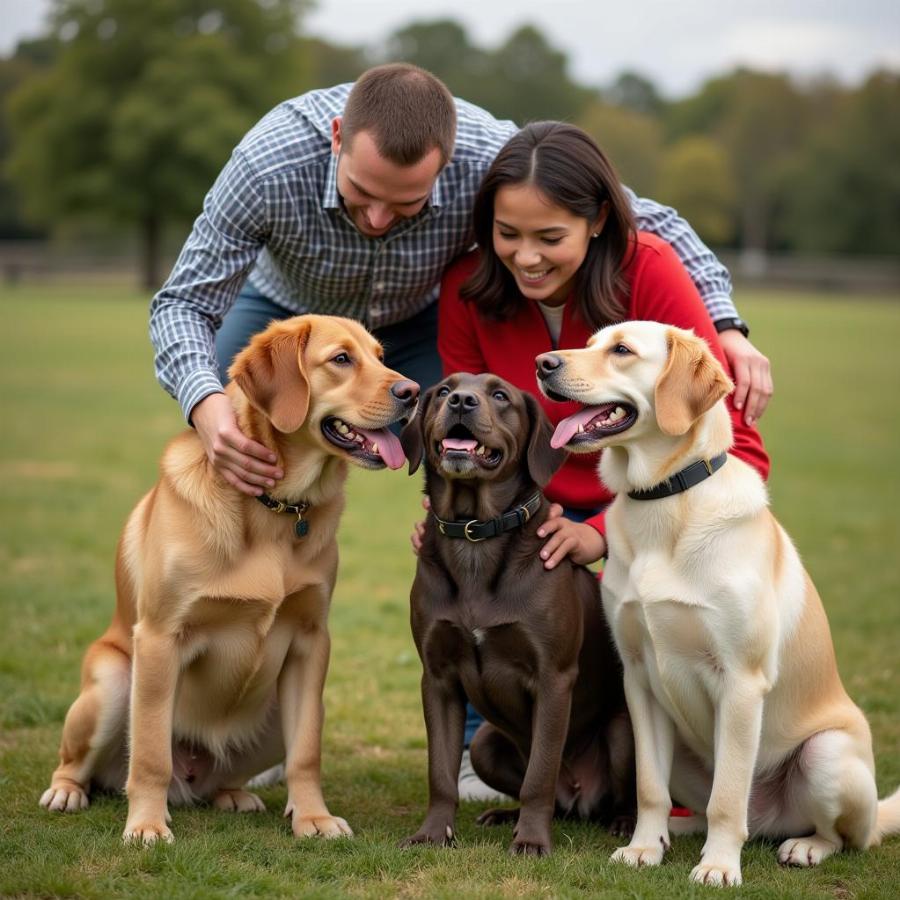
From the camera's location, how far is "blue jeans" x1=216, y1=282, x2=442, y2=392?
556 cm

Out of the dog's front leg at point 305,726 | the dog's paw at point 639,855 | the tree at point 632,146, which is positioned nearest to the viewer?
the dog's paw at point 639,855

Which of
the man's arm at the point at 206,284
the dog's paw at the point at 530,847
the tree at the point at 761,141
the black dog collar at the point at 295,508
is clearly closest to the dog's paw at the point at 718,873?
the dog's paw at the point at 530,847

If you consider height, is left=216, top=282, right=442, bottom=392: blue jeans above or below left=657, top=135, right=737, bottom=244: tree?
below

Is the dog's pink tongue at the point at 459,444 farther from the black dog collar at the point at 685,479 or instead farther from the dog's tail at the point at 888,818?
the dog's tail at the point at 888,818

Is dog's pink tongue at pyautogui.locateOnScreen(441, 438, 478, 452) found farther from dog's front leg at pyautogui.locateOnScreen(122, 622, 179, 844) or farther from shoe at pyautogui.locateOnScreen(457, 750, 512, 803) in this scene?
shoe at pyautogui.locateOnScreen(457, 750, 512, 803)

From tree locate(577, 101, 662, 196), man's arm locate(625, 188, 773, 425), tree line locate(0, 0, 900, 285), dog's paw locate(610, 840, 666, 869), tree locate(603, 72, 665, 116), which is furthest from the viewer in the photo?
tree locate(603, 72, 665, 116)

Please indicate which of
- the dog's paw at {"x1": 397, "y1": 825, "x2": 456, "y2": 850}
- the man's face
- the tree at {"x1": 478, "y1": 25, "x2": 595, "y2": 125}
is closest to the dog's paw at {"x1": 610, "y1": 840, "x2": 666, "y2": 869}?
the dog's paw at {"x1": 397, "y1": 825, "x2": 456, "y2": 850}

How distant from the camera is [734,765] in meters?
3.85

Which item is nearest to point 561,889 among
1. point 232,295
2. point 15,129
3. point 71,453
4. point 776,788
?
point 776,788

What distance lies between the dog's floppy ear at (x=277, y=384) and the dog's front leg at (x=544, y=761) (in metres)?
1.21

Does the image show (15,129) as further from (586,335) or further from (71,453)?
(586,335)

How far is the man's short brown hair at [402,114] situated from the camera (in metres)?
4.43

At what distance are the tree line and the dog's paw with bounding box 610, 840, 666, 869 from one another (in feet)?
163

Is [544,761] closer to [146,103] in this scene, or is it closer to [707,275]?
[707,275]
